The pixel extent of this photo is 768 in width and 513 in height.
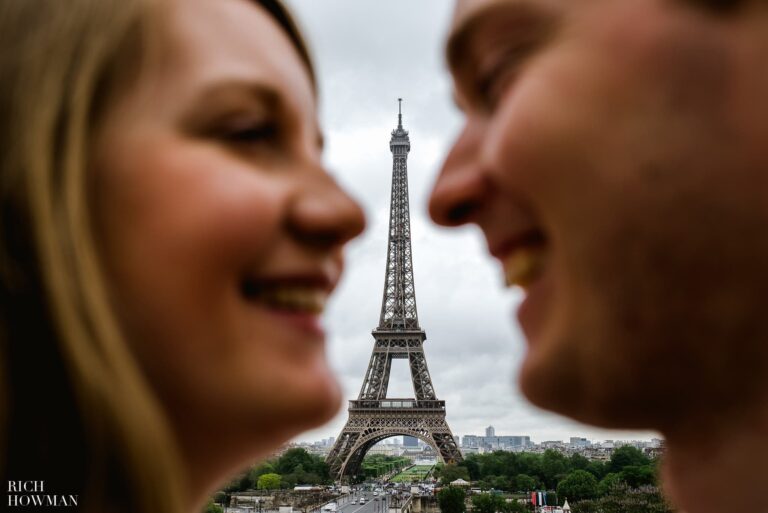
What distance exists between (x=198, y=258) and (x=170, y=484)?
14.7 inches

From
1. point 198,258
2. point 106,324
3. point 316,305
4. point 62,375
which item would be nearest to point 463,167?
point 316,305

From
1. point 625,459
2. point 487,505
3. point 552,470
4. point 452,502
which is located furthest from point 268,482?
point 625,459

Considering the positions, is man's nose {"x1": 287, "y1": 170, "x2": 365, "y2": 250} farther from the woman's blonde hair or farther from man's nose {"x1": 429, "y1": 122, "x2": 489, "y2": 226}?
the woman's blonde hair

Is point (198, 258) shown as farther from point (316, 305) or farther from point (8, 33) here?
point (8, 33)

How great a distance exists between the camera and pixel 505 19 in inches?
47.4

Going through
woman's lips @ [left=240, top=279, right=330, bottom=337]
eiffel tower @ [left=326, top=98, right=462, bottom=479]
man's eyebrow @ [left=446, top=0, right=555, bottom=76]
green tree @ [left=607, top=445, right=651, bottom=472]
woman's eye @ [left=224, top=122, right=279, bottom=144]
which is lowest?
woman's lips @ [left=240, top=279, right=330, bottom=337]

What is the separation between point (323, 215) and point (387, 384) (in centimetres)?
3271

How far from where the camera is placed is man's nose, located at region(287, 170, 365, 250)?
119 cm

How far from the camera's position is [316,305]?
1.28m

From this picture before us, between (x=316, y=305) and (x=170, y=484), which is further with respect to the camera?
(x=316, y=305)

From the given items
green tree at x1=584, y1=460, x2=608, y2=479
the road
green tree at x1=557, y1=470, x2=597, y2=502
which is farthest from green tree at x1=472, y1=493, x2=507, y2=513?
green tree at x1=584, y1=460, x2=608, y2=479

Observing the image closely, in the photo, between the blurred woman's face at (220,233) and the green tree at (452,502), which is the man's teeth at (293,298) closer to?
the blurred woman's face at (220,233)

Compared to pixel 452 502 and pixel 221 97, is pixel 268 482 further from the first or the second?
pixel 221 97

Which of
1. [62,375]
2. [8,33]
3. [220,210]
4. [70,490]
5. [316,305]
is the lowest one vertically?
[70,490]
